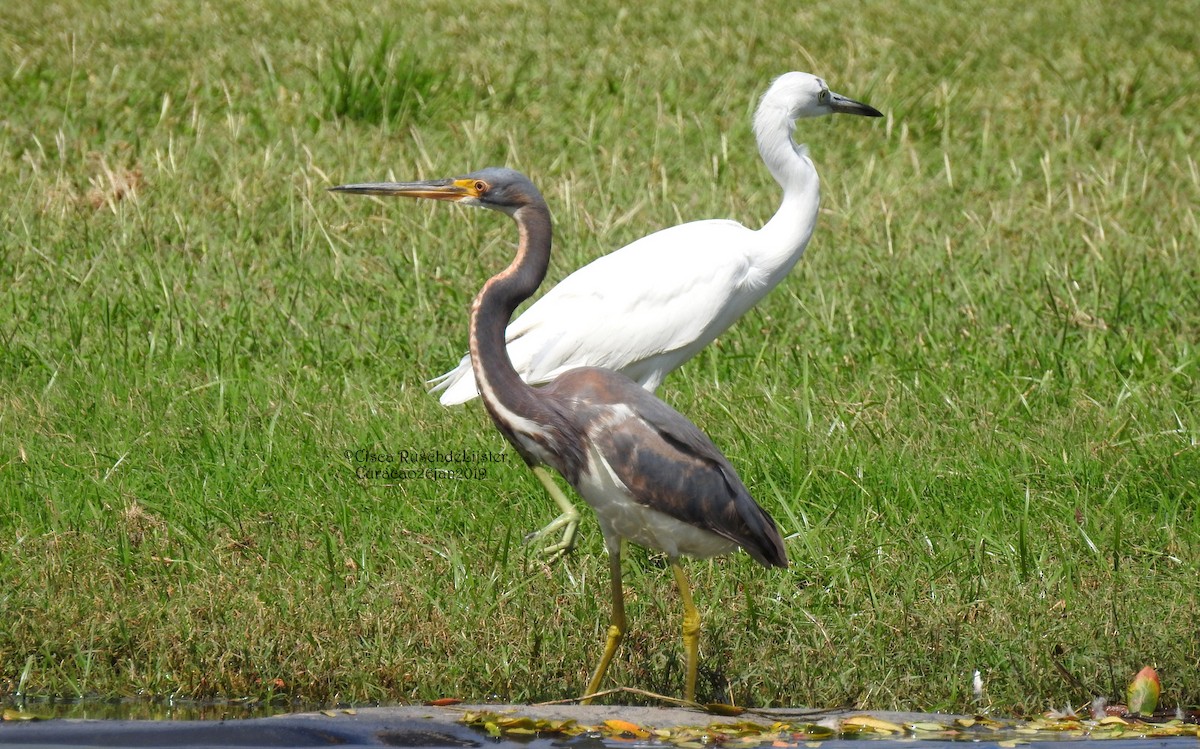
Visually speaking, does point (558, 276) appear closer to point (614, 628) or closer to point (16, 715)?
point (614, 628)

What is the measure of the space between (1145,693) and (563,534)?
1.94 meters

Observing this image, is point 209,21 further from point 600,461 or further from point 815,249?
point 600,461

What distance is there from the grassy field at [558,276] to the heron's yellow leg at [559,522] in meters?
0.07

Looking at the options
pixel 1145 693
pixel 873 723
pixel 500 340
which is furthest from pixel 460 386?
pixel 1145 693

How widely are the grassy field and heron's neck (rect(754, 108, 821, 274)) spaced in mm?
595

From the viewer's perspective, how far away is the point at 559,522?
5074mm

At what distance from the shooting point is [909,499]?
5176 mm

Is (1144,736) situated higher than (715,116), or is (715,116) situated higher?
(715,116)

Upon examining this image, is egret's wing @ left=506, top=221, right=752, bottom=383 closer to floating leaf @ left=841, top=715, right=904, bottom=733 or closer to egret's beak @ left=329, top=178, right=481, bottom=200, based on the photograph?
egret's beak @ left=329, top=178, right=481, bottom=200

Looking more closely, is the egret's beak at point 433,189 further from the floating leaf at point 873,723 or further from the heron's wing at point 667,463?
the floating leaf at point 873,723

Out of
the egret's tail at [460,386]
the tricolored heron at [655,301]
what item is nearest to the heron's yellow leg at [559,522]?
the egret's tail at [460,386]

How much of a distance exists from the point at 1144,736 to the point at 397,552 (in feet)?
7.43

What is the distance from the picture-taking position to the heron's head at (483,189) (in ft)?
14.4

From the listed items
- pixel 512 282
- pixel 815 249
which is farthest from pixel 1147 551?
pixel 815 249
